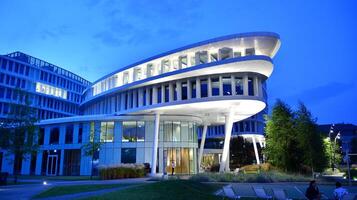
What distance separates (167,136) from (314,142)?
17125 mm

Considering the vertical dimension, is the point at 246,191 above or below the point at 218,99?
below

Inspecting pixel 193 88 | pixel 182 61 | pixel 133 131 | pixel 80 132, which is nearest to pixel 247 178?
pixel 193 88

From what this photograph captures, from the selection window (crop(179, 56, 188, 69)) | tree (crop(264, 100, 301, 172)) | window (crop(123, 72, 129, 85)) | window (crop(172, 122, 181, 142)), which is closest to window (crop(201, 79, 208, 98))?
window (crop(179, 56, 188, 69))

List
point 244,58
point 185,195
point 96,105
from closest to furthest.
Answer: point 185,195 < point 244,58 < point 96,105

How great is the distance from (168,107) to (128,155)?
8.44 m

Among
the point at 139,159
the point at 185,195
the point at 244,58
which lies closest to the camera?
the point at 185,195

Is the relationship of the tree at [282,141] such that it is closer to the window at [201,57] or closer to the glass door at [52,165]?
the window at [201,57]

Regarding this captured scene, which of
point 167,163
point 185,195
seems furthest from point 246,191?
point 167,163

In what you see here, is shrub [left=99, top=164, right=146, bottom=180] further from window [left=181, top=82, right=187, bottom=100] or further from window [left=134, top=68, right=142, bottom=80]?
A: window [left=134, top=68, right=142, bottom=80]

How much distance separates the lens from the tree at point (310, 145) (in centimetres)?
3154

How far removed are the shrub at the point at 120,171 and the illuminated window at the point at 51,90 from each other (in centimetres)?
5892

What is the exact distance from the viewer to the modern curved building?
34.0 m

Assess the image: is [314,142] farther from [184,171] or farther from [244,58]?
[184,171]

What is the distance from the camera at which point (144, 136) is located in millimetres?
39969
